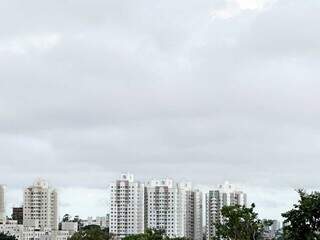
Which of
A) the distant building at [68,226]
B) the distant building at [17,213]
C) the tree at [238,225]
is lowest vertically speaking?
the tree at [238,225]

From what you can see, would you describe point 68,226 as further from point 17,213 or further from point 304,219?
point 304,219

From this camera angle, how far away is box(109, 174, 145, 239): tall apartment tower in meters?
120

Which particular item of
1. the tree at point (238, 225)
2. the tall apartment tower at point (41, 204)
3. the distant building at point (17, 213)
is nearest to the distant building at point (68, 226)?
the tall apartment tower at point (41, 204)

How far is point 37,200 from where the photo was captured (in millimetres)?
170875

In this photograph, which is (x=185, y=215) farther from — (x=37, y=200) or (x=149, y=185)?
(x=37, y=200)

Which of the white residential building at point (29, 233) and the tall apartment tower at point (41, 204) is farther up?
the tall apartment tower at point (41, 204)

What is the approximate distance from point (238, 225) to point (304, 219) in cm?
664

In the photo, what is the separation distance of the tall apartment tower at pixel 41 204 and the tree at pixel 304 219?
134 metres

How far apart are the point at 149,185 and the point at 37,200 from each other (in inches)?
2009

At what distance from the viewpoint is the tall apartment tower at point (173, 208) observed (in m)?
120

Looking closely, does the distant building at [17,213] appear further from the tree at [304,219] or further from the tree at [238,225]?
the tree at [304,219]

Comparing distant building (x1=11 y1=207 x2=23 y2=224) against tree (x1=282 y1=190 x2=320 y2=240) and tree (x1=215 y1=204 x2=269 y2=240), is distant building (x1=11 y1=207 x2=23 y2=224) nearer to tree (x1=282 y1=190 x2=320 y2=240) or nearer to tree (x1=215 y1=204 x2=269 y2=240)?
tree (x1=215 y1=204 x2=269 y2=240)

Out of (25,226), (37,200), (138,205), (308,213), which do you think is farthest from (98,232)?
(37,200)

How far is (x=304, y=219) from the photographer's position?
34719mm
